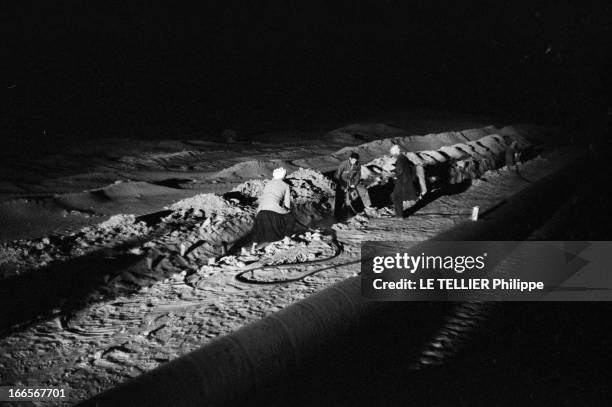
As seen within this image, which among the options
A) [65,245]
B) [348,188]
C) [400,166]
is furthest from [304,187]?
[65,245]

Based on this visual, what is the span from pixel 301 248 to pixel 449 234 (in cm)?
212

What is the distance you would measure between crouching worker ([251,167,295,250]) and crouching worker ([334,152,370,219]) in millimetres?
2219

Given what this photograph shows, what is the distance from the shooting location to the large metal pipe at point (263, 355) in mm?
2775

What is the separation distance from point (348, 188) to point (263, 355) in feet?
19.0

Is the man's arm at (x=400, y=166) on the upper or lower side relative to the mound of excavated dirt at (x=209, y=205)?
upper

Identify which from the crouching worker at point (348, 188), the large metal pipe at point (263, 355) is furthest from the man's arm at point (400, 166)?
the large metal pipe at point (263, 355)

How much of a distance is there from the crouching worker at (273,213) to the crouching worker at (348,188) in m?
2.22

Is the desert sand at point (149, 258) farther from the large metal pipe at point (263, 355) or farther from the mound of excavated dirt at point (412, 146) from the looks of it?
the large metal pipe at point (263, 355)

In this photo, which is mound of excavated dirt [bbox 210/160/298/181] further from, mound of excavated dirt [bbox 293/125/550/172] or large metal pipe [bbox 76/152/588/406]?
large metal pipe [bbox 76/152/588/406]

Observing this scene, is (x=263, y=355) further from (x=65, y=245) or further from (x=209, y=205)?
(x=209, y=205)

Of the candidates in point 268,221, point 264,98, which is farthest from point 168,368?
point 264,98

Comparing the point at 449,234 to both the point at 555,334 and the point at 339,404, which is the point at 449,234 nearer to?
the point at 555,334

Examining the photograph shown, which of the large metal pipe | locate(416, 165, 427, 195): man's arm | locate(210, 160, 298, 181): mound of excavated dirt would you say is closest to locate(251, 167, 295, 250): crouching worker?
the large metal pipe

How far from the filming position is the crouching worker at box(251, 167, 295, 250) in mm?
6738
